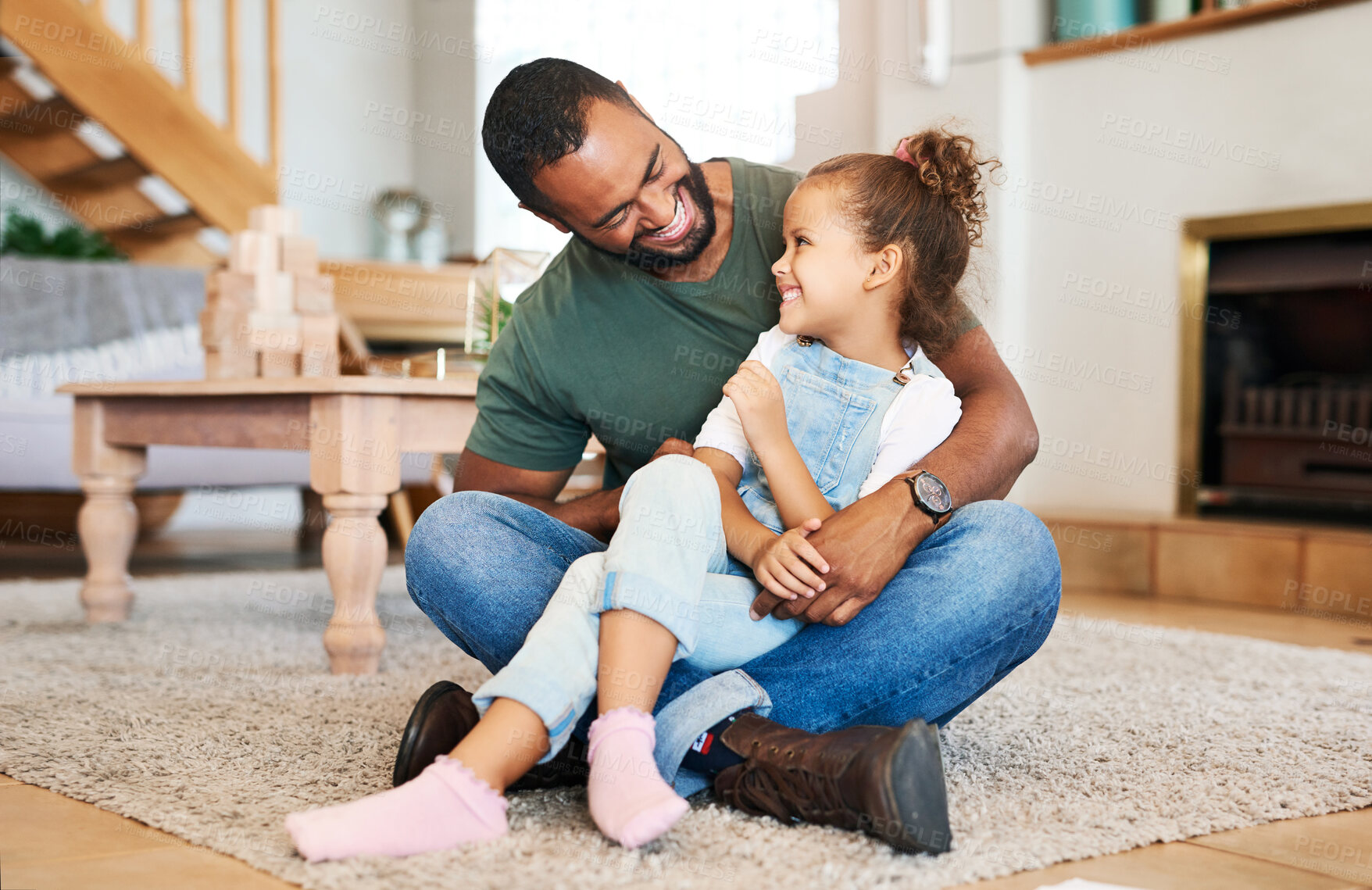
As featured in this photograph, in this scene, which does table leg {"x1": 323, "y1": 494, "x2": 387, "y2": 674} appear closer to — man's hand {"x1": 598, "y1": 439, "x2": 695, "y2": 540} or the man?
the man

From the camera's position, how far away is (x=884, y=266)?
3.82ft

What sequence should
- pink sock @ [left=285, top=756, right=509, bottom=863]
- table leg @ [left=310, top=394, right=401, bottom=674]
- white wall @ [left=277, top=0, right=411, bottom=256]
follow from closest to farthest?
pink sock @ [left=285, top=756, right=509, bottom=863] → table leg @ [left=310, top=394, right=401, bottom=674] → white wall @ [left=277, top=0, right=411, bottom=256]

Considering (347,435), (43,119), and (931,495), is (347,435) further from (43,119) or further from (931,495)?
(43,119)

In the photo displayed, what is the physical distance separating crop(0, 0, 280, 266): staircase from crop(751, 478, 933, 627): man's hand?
11.2ft

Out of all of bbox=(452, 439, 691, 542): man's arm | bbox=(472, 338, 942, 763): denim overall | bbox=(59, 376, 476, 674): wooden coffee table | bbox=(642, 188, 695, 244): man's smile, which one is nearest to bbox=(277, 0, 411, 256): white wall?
bbox=(59, 376, 476, 674): wooden coffee table

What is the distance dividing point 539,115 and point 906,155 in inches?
14.4

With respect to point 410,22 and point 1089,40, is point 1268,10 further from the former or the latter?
point 410,22

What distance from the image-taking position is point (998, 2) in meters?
3.02

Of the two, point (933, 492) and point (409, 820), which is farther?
point (933, 492)

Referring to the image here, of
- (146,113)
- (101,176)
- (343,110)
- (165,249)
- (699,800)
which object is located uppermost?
(343,110)

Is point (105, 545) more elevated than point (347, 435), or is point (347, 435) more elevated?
point (347, 435)

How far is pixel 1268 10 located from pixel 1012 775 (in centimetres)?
219

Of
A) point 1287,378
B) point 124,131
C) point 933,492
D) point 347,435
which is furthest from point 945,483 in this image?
point 124,131

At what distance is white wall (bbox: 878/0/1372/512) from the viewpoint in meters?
2.61
